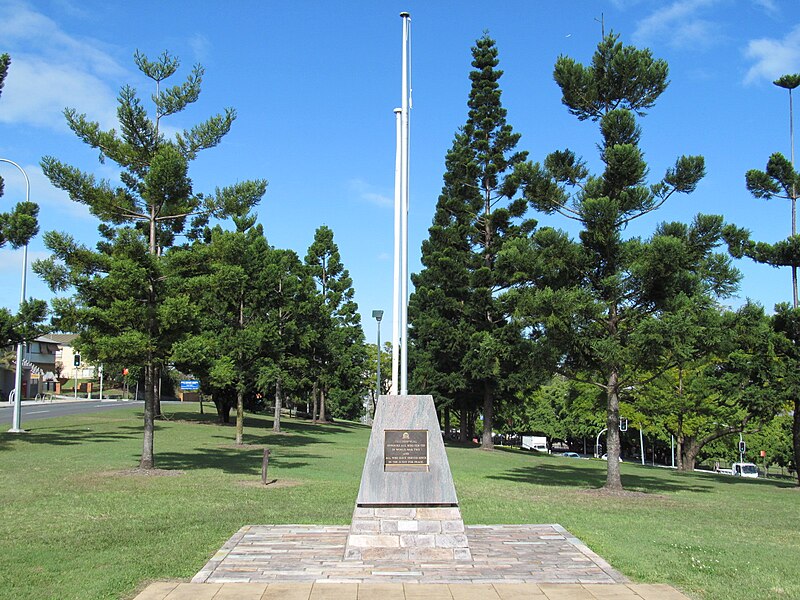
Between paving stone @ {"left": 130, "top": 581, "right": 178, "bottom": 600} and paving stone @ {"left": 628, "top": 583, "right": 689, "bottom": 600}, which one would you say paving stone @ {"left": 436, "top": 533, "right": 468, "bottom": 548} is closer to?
paving stone @ {"left": 628, "top": 583, "right": 689, "bottom": 600}

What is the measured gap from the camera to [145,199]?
17016 mm

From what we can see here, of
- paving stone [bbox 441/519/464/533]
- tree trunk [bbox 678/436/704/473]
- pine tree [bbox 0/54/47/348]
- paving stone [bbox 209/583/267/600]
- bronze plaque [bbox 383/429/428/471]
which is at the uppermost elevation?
pine tree [bbox 0/54/47/348]

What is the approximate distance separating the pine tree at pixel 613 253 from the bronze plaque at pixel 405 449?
751 centimetres

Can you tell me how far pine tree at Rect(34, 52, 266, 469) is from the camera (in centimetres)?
1623

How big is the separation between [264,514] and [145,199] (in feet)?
A: 29.5

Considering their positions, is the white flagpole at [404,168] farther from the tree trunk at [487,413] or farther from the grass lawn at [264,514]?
the tree trunk at [487,413]

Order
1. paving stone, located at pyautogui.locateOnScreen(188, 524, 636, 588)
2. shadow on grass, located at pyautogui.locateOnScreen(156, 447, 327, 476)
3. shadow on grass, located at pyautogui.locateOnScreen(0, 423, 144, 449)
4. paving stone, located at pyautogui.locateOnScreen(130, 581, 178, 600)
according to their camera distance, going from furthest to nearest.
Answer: shadow on grass, located at pyautogui.locateOnScreen(0, 423, 144, 449) < shadow on grass, located at pyautogui.locateOnScreen(156, 447, 327, 476) < paving stone, located at pyautogui.locateOnScreen(188, 524, 636, 588) < paving stone, located at pyautogui.locateOnScreen(130, 581, 178, 600)

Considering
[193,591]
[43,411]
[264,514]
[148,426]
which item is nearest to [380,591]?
[193,591]

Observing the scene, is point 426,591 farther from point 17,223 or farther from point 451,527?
point 17,223

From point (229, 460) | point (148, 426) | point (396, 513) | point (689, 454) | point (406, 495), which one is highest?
point (148, 426)

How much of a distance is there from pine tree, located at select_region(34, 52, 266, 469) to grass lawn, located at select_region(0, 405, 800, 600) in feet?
9.90

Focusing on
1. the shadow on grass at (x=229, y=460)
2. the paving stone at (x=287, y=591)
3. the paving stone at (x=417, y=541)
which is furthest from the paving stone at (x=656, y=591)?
the shadow on grass at (x=229, y=460)

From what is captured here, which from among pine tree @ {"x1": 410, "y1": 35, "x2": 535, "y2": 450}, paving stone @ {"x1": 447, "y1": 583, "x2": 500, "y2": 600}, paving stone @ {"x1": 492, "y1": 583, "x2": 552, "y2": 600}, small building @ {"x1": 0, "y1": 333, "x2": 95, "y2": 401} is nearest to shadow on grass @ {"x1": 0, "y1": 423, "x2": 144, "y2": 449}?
pine tree @ {"x1": 410, "y1": 35, "x2": 535, "y2": 450}

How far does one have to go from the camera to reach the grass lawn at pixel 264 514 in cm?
758
